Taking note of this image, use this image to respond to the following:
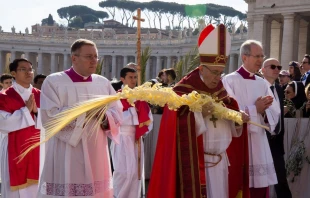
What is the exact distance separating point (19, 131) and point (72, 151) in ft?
6.75

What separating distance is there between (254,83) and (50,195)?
2.96 meters

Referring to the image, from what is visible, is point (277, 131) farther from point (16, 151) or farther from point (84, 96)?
point (16, 151)

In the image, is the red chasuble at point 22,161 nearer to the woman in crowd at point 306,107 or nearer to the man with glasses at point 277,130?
the man with glasses at point 277,130

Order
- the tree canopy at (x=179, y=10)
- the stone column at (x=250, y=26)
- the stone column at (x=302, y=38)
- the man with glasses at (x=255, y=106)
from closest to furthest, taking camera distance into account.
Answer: the man with glasses at (x=255, y=106) → the stone column at (x=302, y=38) → the stone column at (x=250, y=26) → the tree canopy at (x=179, y=10)

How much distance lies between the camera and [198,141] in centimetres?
551

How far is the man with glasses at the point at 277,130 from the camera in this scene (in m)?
7.71

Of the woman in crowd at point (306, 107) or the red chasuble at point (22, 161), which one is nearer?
the red chasuble at point (22, 161)

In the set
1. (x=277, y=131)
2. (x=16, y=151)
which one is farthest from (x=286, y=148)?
(x=16, y=151)

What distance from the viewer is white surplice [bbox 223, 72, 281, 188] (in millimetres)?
6898

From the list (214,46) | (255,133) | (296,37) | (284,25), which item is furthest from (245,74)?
(284,25)

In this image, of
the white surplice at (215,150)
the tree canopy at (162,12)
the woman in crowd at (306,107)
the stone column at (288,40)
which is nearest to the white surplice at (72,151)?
the white surplice at (215,150)

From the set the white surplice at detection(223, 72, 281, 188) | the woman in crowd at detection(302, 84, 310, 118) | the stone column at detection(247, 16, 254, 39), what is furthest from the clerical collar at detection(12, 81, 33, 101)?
the stone column at detection(247, 16, 254, 39)

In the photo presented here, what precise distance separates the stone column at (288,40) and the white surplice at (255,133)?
86.2 ft

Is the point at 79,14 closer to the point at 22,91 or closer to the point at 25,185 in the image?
the point at 22,91
